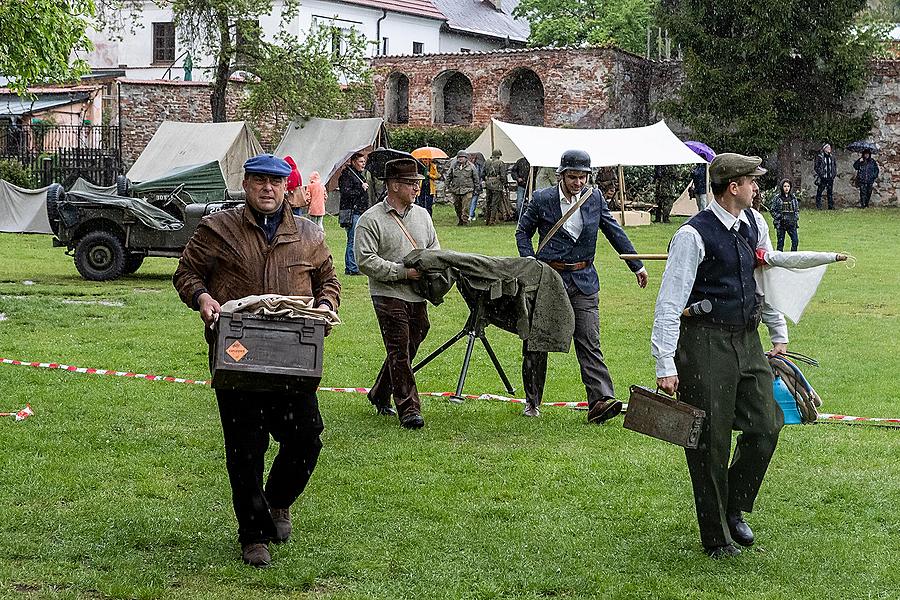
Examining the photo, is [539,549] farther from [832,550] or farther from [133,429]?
[133,429]

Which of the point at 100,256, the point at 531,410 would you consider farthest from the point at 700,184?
the point at 531,410

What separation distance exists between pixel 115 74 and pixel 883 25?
27863mm

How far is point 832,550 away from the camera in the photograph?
6.09 metres

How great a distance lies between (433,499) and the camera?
7004 mm

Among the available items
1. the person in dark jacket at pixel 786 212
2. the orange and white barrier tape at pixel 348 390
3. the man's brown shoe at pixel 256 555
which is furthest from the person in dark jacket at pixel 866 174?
the man's brown shoe at pixel 256 555

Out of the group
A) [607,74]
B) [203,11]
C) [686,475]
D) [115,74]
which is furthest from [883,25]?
[686,475]

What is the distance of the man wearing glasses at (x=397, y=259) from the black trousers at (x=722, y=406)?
3.14 meters

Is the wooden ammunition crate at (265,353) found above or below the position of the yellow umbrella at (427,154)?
below

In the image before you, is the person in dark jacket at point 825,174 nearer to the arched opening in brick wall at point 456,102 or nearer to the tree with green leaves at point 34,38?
the arched opening in brick wall at point 456,102

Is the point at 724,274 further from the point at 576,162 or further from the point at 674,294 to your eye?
the point at 576,162

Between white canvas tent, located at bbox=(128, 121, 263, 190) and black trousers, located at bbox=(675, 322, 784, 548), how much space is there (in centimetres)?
2544

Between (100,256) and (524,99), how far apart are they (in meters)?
26.9

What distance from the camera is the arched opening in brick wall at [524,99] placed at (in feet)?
141

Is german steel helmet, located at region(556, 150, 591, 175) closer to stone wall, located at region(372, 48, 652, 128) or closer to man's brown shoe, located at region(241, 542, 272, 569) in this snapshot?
man's brown shoe, located at region(241, 542, 272, 569)
